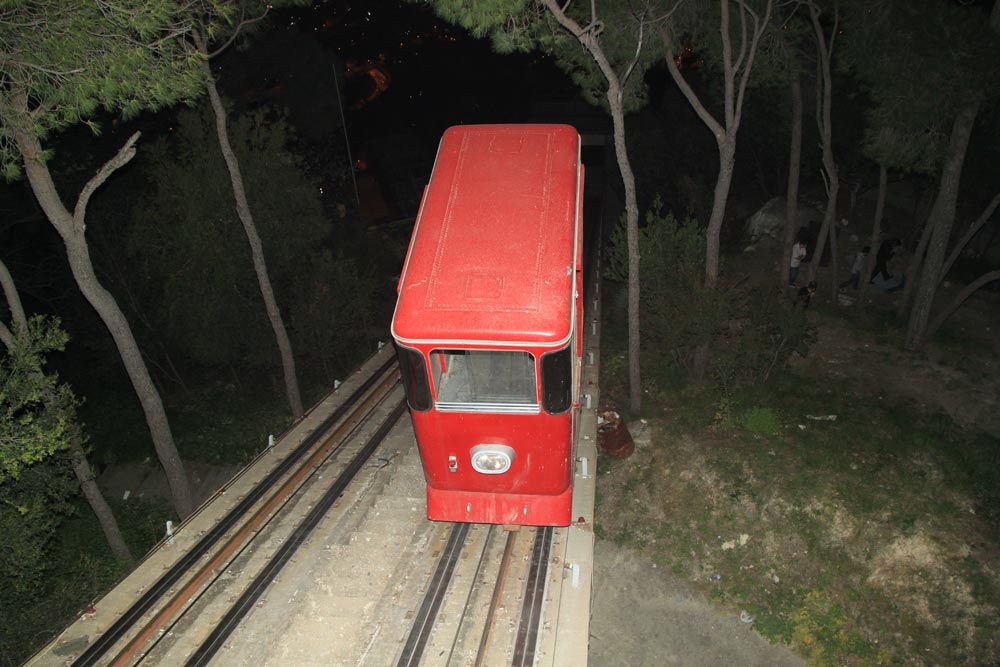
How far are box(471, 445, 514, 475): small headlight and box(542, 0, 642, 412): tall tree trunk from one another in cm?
517

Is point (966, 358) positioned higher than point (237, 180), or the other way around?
point (237, 180)

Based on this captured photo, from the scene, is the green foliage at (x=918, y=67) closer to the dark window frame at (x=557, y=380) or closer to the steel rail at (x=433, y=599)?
the dark window frame at (x=557, y=380)

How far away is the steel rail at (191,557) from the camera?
7.09m

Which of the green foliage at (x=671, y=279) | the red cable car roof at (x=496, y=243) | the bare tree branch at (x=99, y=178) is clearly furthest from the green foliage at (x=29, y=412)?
the green foliage at (x=671, y=279)

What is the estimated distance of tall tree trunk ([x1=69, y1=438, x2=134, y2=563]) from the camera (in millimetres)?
9109

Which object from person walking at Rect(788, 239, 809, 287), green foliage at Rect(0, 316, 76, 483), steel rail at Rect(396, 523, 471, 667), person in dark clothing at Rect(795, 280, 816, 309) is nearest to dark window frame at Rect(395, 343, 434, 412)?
steel rail at Rect(396, 523, 471, 667)

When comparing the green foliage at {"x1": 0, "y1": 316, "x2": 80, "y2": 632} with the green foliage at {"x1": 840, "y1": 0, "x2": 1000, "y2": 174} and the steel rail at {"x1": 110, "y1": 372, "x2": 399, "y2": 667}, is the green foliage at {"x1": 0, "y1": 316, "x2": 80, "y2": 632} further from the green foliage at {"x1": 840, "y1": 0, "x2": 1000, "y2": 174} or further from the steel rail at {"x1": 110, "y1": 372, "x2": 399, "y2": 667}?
the green foliage at {"x1": 840, "y1": 0, "x2": 1000, "y2": 174}

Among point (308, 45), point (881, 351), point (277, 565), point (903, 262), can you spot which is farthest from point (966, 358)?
point (308, 45)

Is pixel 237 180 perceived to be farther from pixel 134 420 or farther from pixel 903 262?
pixel 903 262

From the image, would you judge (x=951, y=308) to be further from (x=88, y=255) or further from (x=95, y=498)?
(x=95, y=498)

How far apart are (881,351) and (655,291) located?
545 centimetres

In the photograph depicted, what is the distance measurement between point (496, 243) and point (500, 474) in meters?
2.91

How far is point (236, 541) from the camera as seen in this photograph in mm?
8680

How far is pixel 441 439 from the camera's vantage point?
6988mm
